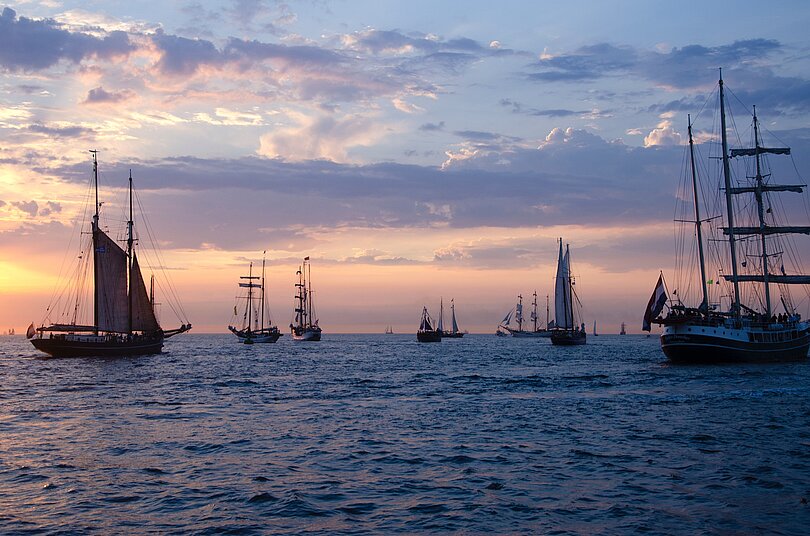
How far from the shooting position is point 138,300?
328 ft

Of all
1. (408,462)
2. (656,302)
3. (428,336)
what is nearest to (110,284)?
(656,302)

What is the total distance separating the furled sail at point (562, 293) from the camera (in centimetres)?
14550

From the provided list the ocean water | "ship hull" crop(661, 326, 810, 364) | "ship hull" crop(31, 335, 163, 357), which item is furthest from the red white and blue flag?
"ship hull" crop(31, 335, 163, 357)

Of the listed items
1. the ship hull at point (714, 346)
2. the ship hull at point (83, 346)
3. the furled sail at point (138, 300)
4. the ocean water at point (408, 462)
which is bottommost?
the ocean water at point (408, 462)

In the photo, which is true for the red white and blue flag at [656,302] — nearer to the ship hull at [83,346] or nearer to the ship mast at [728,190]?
the ship mast at [728,190]

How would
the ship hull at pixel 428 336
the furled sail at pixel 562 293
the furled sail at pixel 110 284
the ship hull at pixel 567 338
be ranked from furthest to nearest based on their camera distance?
the ship hull at pixel 428 336 < the ship hull at pixel 567 338 < the furled sail at pixel 562 293 < the furled sail at pixel 110 284

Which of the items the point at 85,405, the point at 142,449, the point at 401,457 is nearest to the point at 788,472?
the point at 401,457

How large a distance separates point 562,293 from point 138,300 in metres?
82.8

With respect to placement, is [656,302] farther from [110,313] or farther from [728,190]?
[110,313]

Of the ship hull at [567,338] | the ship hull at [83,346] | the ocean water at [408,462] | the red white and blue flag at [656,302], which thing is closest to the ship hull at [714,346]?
the red white and blue flag at [656,302]

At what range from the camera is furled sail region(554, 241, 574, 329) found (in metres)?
146

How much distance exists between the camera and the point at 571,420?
33750 millimetres

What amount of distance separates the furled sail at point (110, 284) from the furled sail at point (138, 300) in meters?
1.52

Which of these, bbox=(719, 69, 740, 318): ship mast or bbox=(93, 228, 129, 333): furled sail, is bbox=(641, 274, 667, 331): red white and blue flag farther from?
bbox=(93, 228, 129, 333): furled sail
